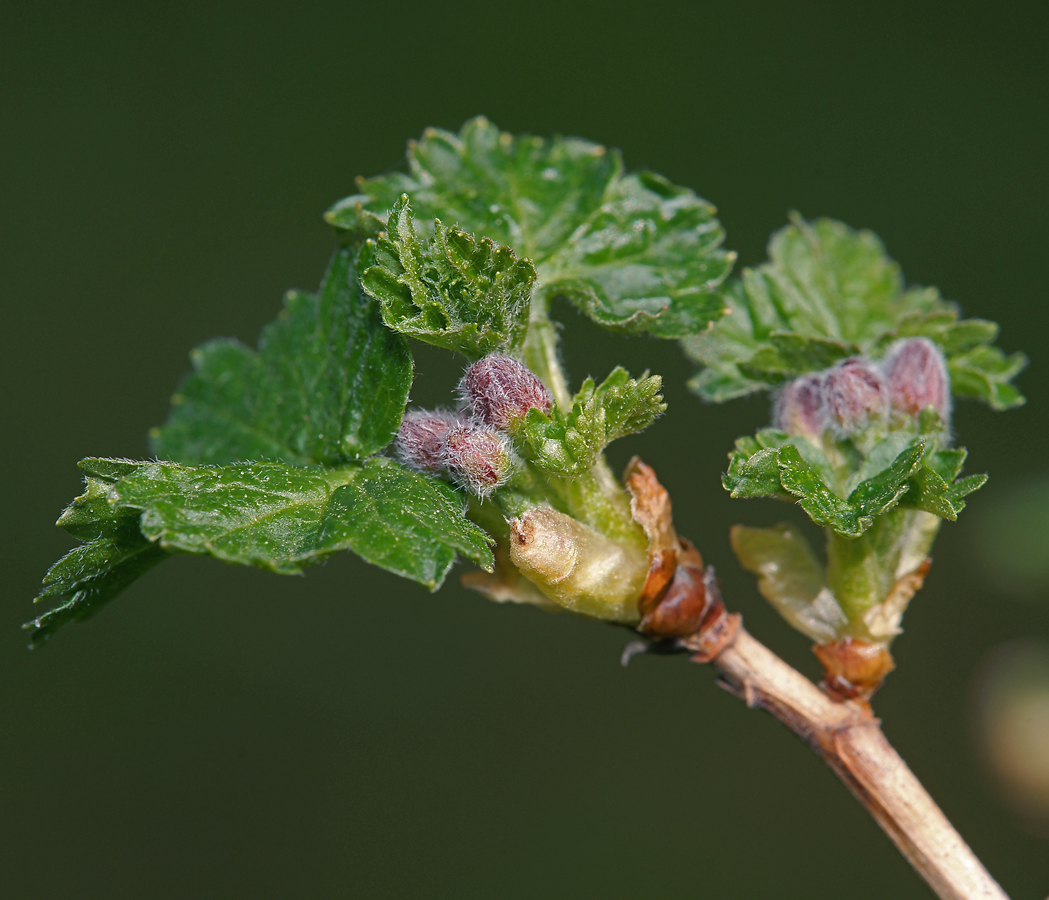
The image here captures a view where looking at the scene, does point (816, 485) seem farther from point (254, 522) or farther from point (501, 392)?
point (254, 522)

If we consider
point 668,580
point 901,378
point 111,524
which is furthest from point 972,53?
point 111,524

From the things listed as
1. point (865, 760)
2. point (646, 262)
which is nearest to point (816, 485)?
point (865, 760)

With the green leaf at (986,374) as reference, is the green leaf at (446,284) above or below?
above

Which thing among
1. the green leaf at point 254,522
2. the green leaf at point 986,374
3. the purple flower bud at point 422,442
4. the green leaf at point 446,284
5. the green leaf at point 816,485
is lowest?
the green leaf at point 254,522

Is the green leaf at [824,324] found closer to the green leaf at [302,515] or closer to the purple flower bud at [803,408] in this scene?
the purple flower bud at [803,408]

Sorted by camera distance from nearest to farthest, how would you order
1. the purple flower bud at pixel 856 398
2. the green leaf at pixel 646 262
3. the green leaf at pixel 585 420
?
1. the green leaf at pixel 585 420
2. the purple flower bud at pixel 856 398
3. the green leaf at pixel 646 262

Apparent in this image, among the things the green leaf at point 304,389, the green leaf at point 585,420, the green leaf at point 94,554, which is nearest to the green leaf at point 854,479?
the green leaf at point 585,420
